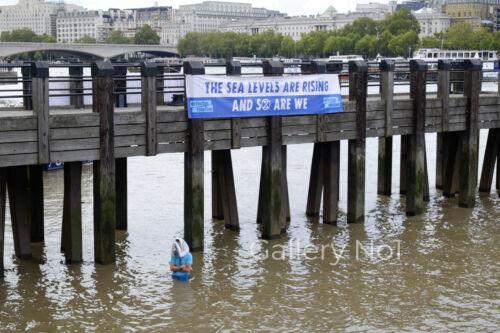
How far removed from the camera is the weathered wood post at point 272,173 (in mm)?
18734

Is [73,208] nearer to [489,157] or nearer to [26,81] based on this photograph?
[26,81]

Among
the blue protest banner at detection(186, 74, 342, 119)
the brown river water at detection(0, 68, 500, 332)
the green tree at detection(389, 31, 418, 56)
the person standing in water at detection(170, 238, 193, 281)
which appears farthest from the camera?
the green tree at detection(389, 31, 418, 56)

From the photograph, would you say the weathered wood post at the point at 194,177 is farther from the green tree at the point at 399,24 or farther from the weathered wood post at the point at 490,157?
the green tree at the point at 399,24

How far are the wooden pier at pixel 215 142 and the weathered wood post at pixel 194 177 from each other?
2 centimetres

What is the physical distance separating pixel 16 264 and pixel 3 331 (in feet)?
12.6

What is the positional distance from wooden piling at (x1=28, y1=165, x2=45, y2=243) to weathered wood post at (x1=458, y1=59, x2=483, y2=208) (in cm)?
1057

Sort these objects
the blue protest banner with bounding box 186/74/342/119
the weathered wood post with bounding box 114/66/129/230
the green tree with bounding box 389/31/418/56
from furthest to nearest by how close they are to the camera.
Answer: the green tree with bounding box 389/31/418/56 < the weathered wood post with bounding box 114/66/129/230 < the blue protest banner with bounding box 186/74/342/119

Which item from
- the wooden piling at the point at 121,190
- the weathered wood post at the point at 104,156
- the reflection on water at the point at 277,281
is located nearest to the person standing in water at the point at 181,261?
the reflection on water at the point at 277,281

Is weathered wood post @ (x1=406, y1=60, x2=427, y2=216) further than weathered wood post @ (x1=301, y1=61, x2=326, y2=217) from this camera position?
Yes

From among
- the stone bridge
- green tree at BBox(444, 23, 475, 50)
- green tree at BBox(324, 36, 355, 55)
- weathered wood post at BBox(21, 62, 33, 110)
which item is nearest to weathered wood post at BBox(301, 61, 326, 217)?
weathered wood post at BBox(21, 62, 33, 110)

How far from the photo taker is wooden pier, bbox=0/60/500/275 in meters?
15.8

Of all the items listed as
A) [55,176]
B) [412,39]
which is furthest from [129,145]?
[412,39]

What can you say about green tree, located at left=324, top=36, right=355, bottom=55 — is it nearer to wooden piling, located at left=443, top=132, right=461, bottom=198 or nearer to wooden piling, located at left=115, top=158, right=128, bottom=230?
wooden piling, located at left=443, top=132, right=461, bottom=198

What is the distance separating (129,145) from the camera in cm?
1672
